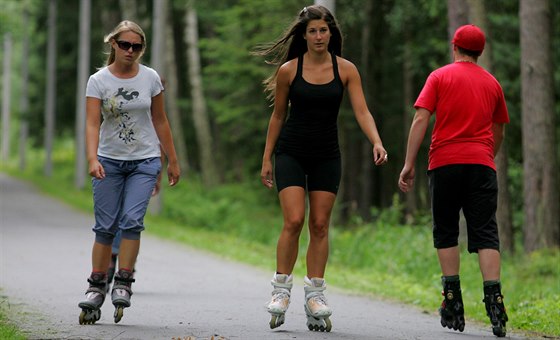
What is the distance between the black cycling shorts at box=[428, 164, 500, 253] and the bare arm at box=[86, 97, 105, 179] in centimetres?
229

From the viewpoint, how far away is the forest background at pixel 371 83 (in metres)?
17.5

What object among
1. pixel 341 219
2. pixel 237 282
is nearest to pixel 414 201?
pixel 341 219

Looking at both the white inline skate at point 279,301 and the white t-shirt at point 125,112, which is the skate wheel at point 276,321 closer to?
the white inline skate at point 279,301

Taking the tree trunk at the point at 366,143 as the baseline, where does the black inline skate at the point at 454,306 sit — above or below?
below

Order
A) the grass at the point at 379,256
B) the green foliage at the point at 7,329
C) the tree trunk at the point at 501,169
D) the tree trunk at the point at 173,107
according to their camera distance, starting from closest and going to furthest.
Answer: the green foliage at the point at 7,329 → the grass at the point at 379,256 → the tree trunk at the point at 501,169 → the tree trunk at the point at 173,107

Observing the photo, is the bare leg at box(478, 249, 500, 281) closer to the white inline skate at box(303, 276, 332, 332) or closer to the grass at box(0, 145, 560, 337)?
the grass at box(0, 145, 560, 337)

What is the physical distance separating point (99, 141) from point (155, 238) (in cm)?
1173

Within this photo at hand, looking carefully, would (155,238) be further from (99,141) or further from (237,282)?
(99,141)

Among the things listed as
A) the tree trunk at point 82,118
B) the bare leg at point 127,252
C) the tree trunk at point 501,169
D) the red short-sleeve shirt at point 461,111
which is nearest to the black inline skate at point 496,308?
the red short-sleeve shirt at point 461,111

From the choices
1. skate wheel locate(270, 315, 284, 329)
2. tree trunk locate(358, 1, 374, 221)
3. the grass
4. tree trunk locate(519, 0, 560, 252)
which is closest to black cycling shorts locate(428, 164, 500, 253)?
the grass

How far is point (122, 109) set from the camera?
843 cm

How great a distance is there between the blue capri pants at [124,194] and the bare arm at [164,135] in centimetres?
22

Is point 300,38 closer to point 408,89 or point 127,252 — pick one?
point 127,252

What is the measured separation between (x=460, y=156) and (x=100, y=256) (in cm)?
261
